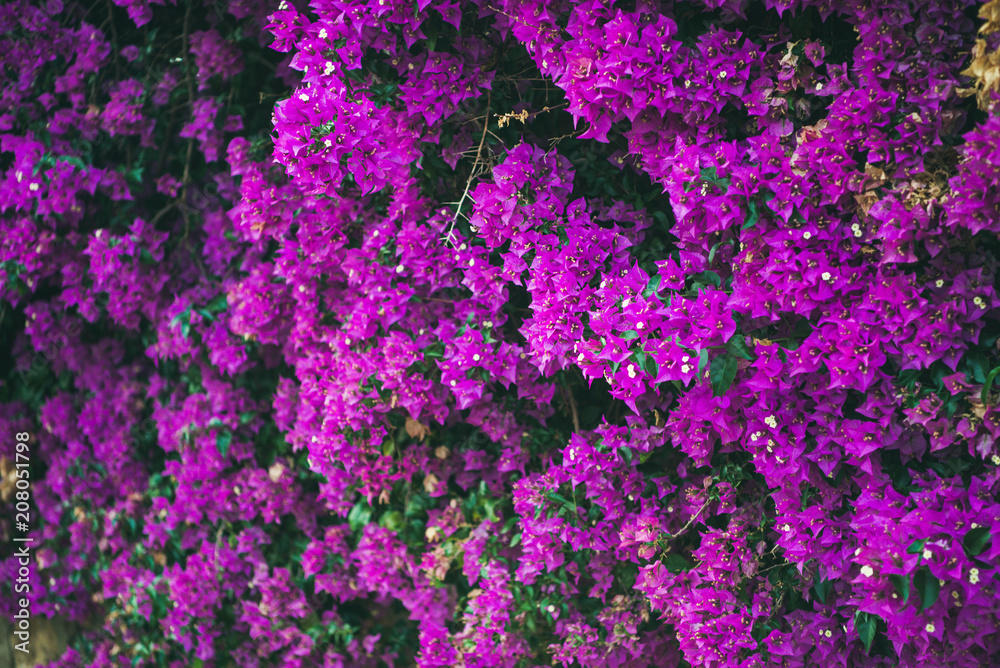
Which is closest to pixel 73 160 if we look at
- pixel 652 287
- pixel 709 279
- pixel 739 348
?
pixel 652 287

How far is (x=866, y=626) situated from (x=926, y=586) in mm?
188

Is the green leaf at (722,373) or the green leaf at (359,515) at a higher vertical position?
the green leaf at (722,373)

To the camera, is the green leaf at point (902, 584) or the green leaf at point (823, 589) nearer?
the green leaf at point (902, 584)

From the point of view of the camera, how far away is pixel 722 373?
1500mm

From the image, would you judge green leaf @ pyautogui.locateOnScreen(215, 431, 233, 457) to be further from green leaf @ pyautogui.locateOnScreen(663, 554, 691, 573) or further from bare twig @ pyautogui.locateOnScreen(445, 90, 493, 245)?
green leaf @ pyautogui.locateOnScreen(663, 554, 691, 573)

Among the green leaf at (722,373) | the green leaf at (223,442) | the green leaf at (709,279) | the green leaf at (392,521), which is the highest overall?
the green leaf at (709,279)

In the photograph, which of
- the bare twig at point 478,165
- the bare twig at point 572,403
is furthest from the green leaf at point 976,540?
the bare twig at point 478,165

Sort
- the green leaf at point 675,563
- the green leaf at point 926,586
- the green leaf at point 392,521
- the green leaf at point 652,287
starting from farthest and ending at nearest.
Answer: the green leaf at point 392,521, the green leaf at point 675,563, the green leaf at point 652,287, the green leaf at point 926,586

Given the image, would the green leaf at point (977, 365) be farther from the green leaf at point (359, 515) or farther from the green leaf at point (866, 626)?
the green leaf at point (359, 515)

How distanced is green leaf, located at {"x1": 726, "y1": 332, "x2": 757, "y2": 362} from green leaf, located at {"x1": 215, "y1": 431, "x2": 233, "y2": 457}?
1805 mm

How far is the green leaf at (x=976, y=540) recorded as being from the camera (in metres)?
1.38

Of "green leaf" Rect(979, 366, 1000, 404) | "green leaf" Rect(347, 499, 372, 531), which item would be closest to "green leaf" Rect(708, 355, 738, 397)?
"green leaf" Rect(979, 366, 1000, 404)

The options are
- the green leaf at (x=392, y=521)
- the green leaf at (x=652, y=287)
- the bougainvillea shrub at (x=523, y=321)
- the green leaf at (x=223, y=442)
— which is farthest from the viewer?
the green leaf at (x=223, y=442)

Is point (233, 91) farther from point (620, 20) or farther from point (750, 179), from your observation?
point (750, 179)
